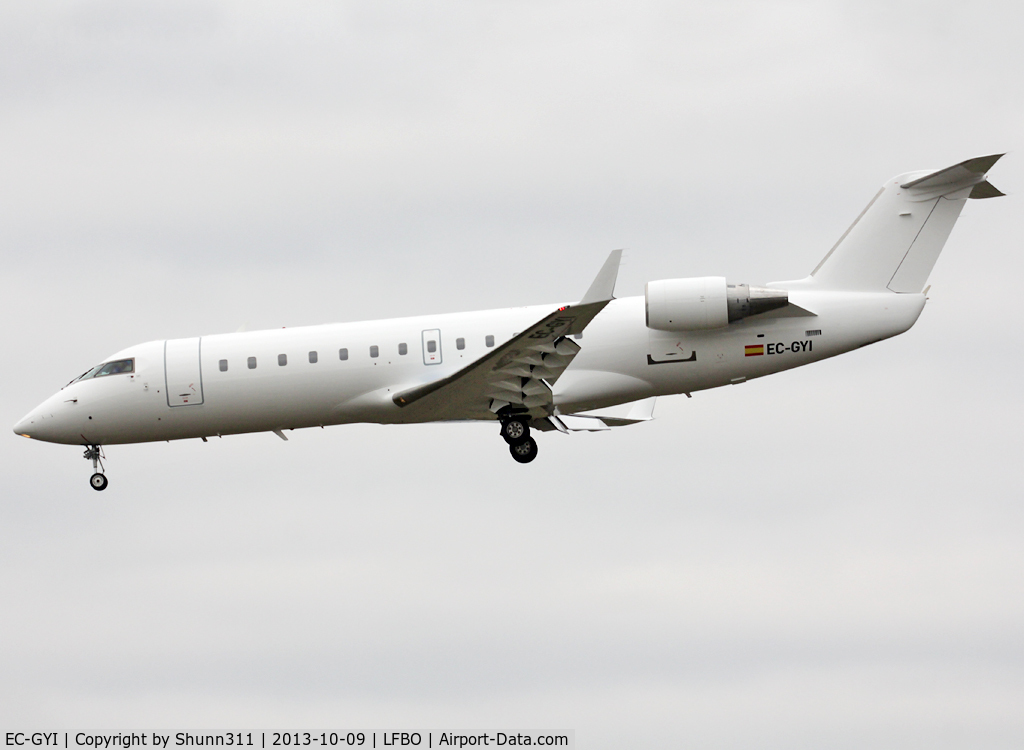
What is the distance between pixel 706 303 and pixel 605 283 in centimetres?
325

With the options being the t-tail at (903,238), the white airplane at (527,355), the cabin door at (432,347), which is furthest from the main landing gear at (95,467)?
the t-tail at (903,238)

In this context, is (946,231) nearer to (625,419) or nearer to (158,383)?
(625,419)

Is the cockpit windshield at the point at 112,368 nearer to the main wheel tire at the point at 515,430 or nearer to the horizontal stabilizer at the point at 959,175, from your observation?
the main wheel tire at the point at 515,430

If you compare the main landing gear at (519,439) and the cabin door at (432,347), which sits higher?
the cabin door at (432,347)

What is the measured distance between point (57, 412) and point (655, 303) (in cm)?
1351

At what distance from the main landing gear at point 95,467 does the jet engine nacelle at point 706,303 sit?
42.4 ft

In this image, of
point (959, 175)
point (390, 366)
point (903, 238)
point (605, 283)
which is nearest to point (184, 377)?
point (390, 366)

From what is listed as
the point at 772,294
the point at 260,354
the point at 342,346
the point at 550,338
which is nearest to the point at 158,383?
the point at 260,354

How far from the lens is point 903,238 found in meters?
27.5

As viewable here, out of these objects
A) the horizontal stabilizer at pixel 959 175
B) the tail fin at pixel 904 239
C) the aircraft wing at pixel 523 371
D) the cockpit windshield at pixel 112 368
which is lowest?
the aircraft wing at pixel 523 371

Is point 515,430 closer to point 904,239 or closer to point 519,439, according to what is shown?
point 519,439

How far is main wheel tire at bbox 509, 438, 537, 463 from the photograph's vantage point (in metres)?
27.7

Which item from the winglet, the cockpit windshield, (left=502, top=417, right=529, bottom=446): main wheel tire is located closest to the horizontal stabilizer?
the winglet

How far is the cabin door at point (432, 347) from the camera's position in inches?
1080
